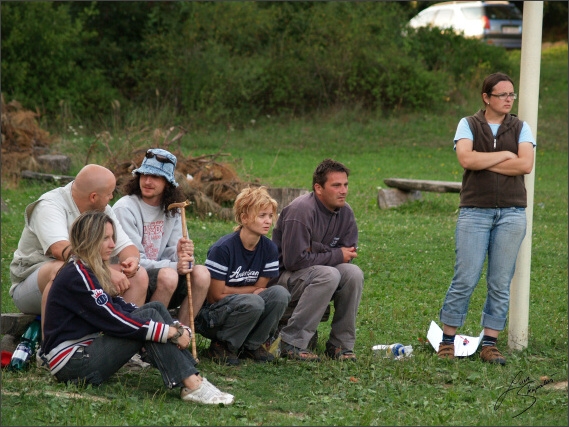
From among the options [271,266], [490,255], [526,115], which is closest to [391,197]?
[526,115]

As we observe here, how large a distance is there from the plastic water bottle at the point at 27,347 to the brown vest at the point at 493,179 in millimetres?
2923

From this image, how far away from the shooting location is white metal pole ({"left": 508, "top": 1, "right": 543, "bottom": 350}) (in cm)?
629

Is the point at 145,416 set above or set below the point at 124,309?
below

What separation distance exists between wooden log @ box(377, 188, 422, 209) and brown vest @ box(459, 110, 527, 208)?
270 inches

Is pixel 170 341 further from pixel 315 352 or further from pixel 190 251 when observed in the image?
pixel 315 352

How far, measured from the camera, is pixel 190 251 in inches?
227

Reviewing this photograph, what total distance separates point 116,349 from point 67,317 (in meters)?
0.32

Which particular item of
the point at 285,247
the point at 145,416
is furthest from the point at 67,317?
the point at 285,247

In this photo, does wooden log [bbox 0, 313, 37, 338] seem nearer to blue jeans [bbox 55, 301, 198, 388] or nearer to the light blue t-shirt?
blue jeans [bbox 55, 301, 198, 388]

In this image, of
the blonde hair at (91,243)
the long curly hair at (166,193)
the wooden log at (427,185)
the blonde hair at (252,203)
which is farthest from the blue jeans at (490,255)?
the wooden log at (427,185)

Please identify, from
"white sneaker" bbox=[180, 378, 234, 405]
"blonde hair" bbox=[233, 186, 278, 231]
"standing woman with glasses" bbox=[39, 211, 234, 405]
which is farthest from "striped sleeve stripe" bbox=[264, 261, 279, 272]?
"white sneaker" bbox=[180, 378, 234, 405]

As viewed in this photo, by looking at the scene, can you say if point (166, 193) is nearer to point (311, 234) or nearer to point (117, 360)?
point (311, 234)

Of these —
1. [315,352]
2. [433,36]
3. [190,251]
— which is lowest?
[315,352]

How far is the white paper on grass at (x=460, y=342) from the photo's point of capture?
626 centimetres
